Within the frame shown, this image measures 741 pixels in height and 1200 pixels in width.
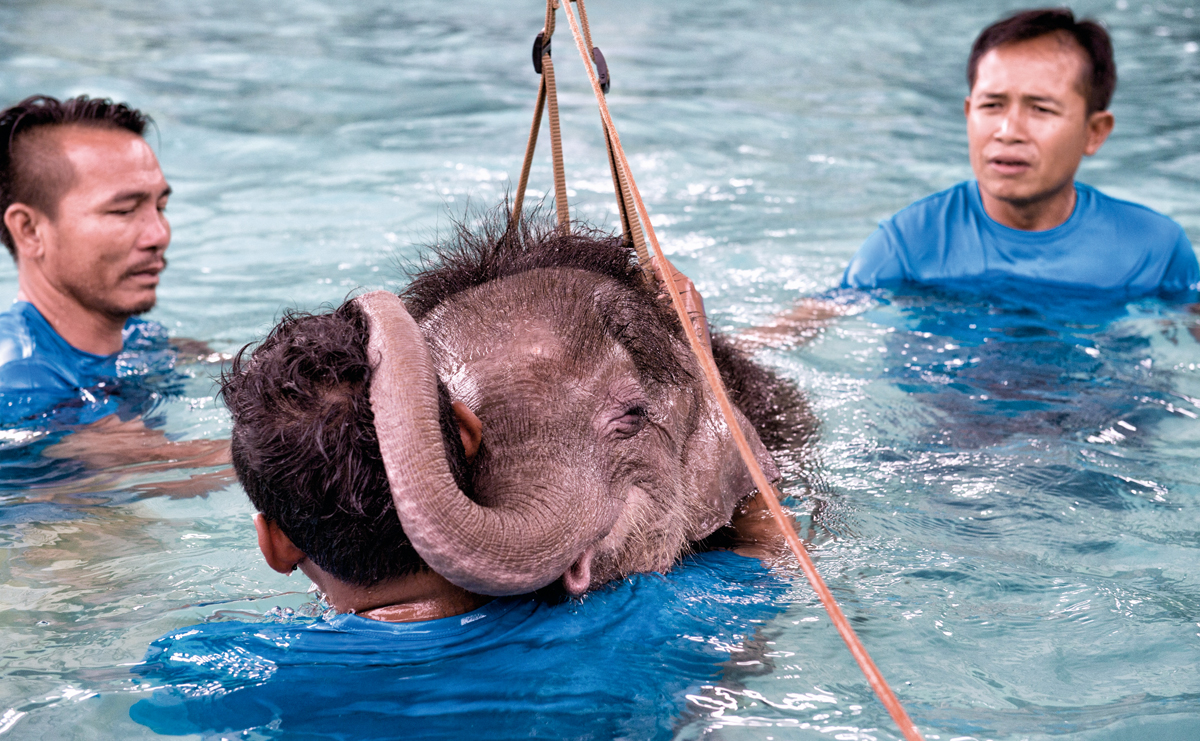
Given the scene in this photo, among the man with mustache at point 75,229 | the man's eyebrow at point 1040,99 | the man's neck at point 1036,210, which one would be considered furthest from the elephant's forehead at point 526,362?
the man's neck at point 1036,210

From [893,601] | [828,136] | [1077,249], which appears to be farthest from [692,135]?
[893,601]

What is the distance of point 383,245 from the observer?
783cm

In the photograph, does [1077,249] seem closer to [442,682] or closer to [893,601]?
[893,601]

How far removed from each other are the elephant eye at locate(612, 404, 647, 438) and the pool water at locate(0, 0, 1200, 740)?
617mm

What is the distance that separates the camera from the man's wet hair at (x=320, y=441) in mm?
2221

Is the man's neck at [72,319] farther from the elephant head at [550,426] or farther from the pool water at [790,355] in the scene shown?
the elephant head at [550,426]

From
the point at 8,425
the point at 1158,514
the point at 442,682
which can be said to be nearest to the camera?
the point at 442,682

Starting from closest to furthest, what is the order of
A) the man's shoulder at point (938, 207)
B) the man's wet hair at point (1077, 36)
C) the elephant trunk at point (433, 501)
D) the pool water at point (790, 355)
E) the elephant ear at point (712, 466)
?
the elephant trunk at point (433, 501) → the pool water at point (790, 355) → the elephant ear at point (712, 466) → the man's wet hair at point (1077, 36) → the man's shoulder at point (938, 207)

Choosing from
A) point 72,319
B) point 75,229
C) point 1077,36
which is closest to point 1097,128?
point 1077,36

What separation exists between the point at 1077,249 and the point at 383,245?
14.8 ft

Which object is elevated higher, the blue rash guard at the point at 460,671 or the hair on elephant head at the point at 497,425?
the hair on elephant head at the point at 497,425

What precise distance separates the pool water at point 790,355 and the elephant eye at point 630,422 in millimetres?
617

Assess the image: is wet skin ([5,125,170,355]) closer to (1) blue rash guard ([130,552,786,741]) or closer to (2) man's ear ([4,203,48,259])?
(2) man's ear ([4,203,48,259])

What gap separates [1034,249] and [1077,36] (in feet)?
3.93
